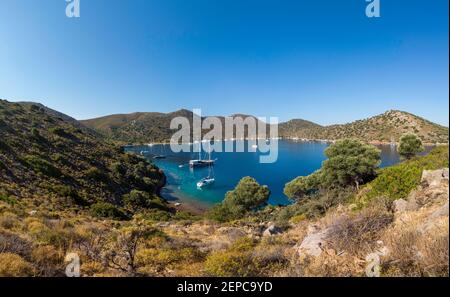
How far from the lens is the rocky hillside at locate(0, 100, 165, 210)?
84.3ft

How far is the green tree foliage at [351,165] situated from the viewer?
23.1 m

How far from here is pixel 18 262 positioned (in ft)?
17.7

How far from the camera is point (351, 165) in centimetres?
2309

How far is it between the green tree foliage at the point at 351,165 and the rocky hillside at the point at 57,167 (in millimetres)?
23995

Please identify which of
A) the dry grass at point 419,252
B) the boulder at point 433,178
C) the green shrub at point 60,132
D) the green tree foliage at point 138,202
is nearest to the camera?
the dry grass at point 419,252

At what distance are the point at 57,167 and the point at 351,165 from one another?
34021 mm

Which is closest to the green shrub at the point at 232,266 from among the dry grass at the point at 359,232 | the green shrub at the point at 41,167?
the dry grass at the point at 359,232

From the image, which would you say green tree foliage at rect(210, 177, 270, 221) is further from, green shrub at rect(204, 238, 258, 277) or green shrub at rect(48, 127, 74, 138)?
green shrub at rect(48, 127, 74, 138)

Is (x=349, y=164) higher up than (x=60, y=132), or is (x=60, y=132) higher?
(x=60, y=132)

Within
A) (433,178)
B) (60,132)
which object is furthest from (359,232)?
(60,132)

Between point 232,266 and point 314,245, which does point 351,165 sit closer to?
point 314,245

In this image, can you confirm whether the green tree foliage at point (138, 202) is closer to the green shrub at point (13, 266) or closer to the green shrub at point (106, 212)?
the green shrub at point (106, 212)
